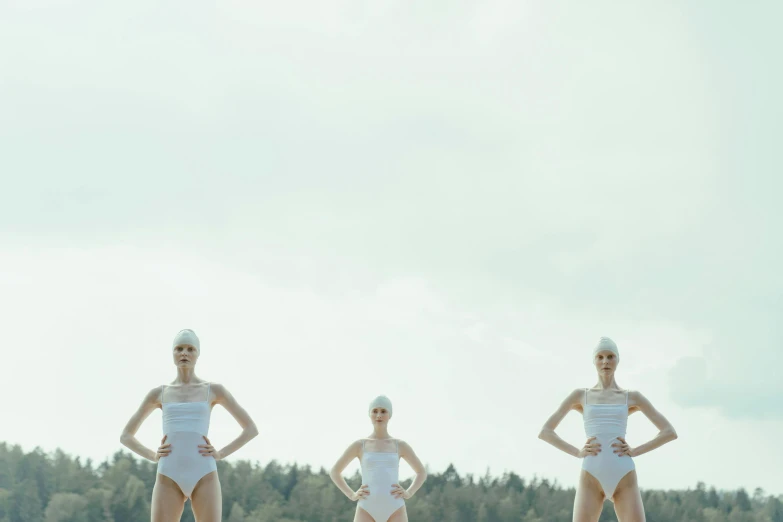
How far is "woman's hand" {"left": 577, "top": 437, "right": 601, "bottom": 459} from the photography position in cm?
1410

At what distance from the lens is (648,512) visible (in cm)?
7938

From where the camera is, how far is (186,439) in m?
13.3

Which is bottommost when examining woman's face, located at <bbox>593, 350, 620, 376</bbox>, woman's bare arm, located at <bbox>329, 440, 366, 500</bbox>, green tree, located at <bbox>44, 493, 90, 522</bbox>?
woman's bare arm, located at <bbox>329, 440, 366, 500</bbox>

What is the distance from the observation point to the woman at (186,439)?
43.2ft

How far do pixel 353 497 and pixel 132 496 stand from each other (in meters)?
59.8

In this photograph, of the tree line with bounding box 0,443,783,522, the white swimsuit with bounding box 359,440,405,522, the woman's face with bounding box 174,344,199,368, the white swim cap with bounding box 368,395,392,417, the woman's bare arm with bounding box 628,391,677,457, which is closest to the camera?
the woman's face with bounding box 174,344,199,368

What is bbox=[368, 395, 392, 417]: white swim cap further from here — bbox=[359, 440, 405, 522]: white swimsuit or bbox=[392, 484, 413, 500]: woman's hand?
bbox=[392, 484, 413, 500]: woman's hand

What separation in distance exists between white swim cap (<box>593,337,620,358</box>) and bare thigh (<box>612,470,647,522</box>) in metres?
1.46

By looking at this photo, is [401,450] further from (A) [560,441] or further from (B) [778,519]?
(B) [778,519]

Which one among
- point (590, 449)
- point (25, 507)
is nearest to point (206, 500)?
point (590, 449)

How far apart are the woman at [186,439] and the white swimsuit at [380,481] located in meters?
2.29

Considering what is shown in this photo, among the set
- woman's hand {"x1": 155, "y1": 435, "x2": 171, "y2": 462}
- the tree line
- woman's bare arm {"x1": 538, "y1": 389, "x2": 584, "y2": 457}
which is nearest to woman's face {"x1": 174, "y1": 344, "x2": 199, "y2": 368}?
woman's hand {"x1": 155, "y1": 435, "x2": 171, "y2": 462}

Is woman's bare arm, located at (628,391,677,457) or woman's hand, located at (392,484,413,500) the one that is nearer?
woman's bare arm, located at (628,391,677,457)

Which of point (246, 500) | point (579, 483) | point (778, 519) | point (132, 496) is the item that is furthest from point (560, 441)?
point (778, 519)
